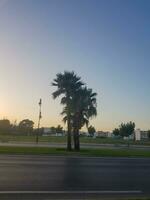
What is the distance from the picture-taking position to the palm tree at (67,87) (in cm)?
4828

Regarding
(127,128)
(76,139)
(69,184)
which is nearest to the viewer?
(69,184)

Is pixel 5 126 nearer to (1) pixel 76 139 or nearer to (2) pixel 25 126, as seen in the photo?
(2) pixel 25 126

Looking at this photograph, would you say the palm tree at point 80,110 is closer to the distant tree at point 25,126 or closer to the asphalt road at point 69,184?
the asphalt road at point 69,184

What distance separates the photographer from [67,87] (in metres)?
48.6

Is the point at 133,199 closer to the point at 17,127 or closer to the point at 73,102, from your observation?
the point at 73,102

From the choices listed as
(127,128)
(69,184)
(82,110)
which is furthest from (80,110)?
(127,128)

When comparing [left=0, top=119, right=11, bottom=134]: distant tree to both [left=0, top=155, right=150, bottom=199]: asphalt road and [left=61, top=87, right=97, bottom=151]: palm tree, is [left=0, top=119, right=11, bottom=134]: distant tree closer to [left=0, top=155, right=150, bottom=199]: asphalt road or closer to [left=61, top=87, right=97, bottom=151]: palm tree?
[left=61, top=87, right=97, bottom=151]: palm tree

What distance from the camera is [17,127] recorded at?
162 metres

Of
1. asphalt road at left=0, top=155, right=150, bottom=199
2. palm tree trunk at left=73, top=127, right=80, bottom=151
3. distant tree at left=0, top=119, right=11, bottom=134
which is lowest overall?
asphalt road at left=0, top=155, right=150, bottom=199

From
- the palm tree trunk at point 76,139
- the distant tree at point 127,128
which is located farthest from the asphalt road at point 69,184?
the distant tree at point 127,128

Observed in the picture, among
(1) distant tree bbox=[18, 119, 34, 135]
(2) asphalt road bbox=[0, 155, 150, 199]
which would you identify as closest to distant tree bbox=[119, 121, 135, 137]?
(1) distant tree bbox=[18, 119, 34, 135]

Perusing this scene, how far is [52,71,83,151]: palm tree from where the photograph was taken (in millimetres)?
48281

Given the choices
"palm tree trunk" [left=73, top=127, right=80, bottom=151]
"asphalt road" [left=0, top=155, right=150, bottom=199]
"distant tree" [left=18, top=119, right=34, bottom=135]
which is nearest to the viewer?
"asphalt road" [left=0, top=155, right=150, bottom=199]

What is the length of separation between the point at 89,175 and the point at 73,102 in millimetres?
31316
